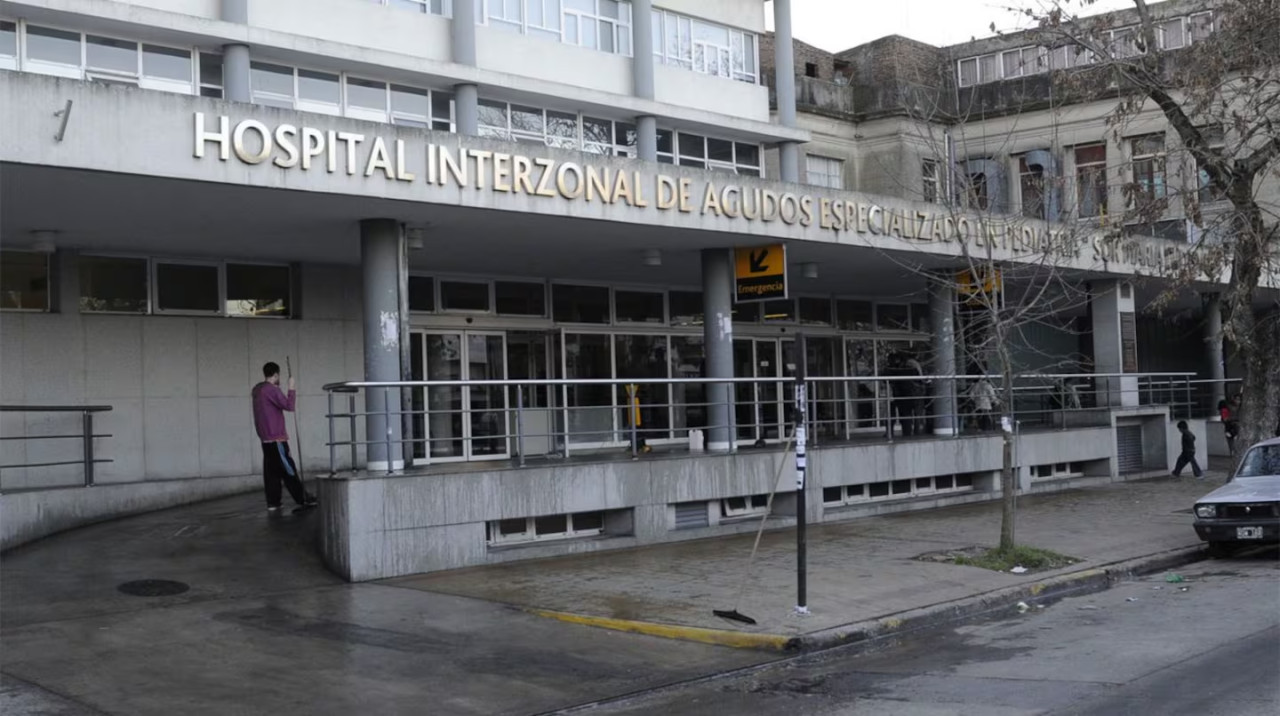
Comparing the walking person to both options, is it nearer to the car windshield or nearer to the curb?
the car windshield

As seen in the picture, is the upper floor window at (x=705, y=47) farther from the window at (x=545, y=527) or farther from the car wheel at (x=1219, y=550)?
the car wheel at (x=1219, y=550)

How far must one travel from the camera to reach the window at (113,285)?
16484 mm

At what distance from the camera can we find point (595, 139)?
2783 centimetres

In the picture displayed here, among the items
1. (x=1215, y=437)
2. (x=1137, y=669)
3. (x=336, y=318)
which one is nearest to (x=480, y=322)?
(x=336, y=318)

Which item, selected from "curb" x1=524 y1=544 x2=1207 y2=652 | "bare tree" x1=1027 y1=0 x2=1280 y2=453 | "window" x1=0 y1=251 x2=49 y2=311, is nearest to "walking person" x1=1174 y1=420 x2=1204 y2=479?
"bare tree" x1=1027 y1=0 x2=1280 y2=453

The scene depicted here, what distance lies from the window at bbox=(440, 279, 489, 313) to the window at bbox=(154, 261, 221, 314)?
4102 mm

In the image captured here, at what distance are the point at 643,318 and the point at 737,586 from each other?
12.2 m

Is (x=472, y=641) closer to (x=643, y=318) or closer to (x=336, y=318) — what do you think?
(x=336, y=318)

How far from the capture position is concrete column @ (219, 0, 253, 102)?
72.8ft

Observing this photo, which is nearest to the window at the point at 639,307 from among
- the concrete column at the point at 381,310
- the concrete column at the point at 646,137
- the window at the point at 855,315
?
the concrete column at the point at 646,137

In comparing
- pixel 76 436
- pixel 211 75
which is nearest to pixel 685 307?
pixel 211 75

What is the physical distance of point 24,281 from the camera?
52.3 ft

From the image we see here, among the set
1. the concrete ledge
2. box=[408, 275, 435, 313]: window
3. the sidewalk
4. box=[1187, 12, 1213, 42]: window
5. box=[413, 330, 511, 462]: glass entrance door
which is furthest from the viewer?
box=[408, 275, 435, 313]: window

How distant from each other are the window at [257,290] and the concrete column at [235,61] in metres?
5.32
